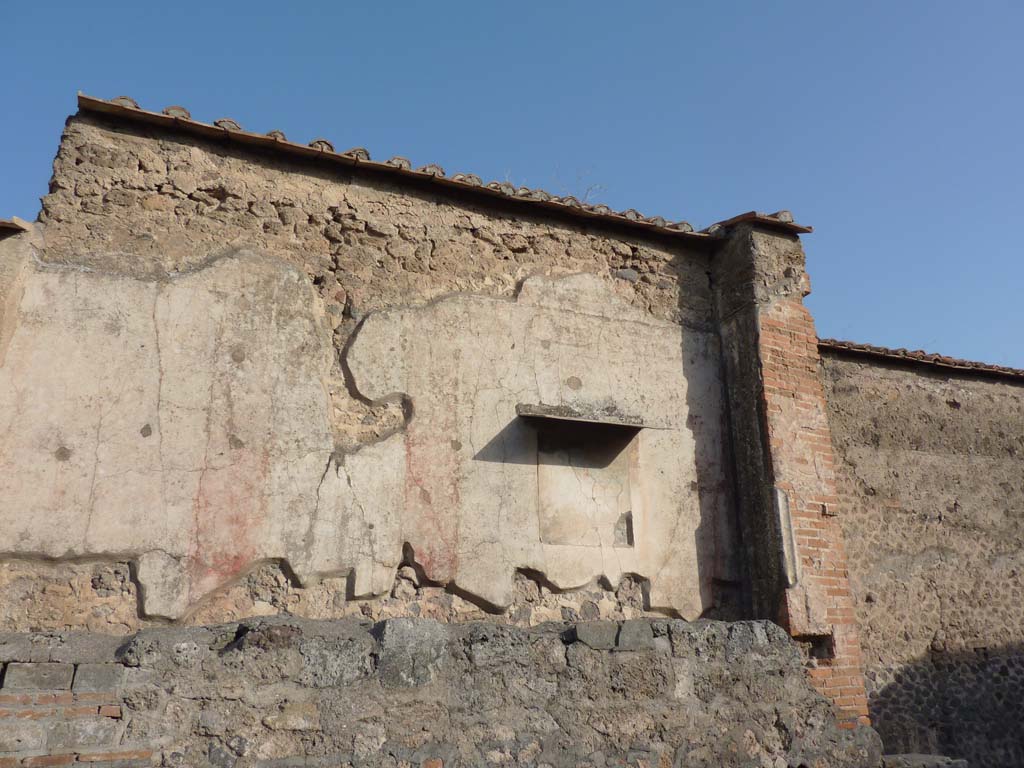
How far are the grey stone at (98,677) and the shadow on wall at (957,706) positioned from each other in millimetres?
5393

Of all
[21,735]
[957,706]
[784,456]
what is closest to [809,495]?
[784,456]

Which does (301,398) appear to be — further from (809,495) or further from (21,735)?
(809,495)

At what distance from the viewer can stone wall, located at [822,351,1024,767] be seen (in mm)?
6617

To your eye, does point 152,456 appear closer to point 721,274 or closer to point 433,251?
point 433,251

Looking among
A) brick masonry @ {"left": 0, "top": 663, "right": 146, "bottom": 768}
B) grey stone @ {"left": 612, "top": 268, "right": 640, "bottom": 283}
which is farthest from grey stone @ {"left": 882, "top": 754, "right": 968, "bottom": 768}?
brick masonry @ {"left": 0, "top": 663, "right": 146, "bottom": 768}

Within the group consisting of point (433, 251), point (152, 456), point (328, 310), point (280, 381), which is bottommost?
point (152, 456)

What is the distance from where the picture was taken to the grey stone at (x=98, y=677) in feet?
10.4

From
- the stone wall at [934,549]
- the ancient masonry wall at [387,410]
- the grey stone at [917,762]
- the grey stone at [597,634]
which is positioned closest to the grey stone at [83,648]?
the ancient masonry wall at [387,410]

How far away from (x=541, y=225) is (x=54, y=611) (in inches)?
138

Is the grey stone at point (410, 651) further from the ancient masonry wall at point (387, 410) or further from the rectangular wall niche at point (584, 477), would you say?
the rectangular wall niche at point (584, 477)

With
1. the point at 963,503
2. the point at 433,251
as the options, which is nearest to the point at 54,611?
the point at 433,251

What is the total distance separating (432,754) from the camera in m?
3.59

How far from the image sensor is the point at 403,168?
5.11 meters

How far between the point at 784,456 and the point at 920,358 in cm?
284
